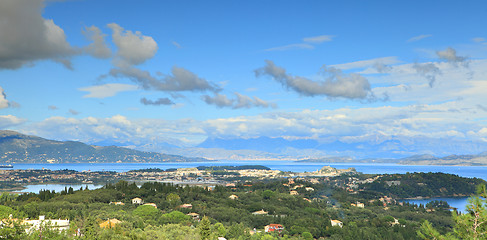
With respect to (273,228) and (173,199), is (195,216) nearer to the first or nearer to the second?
(273,228)

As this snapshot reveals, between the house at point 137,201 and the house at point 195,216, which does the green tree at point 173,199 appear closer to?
the house at point 137,201

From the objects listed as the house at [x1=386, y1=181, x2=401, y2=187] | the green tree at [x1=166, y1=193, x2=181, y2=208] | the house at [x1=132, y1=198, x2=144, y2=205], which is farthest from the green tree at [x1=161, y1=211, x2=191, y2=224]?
the house at [x1=386, y1=181, x2=401, y2=187]

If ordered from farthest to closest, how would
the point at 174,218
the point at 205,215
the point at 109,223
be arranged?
the point at 205,215 → the point at 174,218 → the point at 109,223

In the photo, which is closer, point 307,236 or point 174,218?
point 307,236

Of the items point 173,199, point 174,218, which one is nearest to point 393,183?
point 173,199

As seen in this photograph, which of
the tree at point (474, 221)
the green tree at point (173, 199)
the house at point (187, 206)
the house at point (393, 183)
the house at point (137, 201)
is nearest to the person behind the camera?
the tree at point (474, 221)

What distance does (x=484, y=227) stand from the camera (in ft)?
61.5

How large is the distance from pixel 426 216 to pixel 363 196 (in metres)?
38.1

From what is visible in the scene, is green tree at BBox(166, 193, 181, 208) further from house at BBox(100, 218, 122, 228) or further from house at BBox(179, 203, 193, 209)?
house at BBox(100, 218, 122, 228)

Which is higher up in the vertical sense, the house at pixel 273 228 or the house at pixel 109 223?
the house at pixel 109 223

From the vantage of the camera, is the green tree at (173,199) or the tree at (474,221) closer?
the tree at (474,221)

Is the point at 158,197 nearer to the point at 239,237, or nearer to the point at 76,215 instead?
the point at 76,215

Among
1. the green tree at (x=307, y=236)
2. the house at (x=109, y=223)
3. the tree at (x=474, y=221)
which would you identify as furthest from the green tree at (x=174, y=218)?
the tree at (x=474, y=221)

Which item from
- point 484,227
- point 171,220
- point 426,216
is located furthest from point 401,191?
point 484,227
